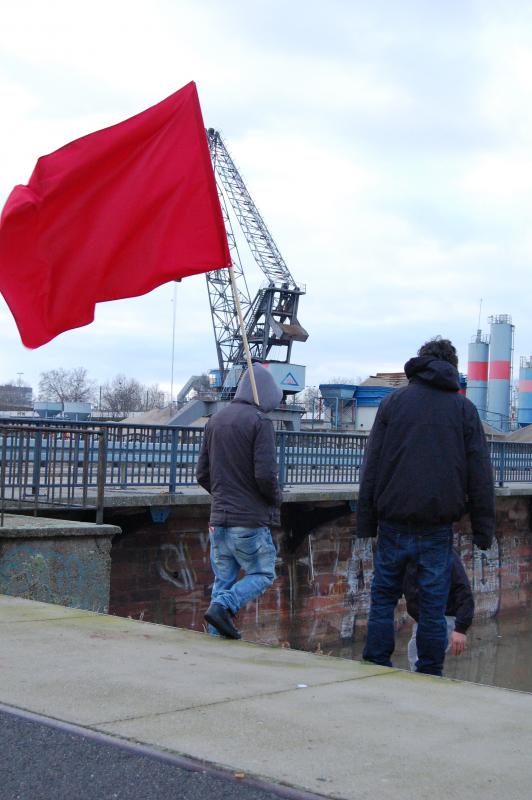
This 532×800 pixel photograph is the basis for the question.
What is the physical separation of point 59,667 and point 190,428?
7.93m

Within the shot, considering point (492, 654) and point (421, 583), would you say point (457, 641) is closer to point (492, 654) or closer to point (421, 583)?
point (421, 583)

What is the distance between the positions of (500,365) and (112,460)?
2353 inches

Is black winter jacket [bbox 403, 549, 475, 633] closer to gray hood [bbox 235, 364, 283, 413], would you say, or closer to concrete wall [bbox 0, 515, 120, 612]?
gray hood [bbox 235, 364, 283, 413]

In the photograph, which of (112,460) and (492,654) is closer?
(112,460)

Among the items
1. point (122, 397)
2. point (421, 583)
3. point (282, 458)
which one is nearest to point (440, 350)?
point (421, 583)

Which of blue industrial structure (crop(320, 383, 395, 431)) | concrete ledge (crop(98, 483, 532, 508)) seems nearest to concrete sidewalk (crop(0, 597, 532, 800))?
concrete ledge (crop(98, 483, 532, 508))

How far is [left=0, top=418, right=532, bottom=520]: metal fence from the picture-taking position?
9.50 meters

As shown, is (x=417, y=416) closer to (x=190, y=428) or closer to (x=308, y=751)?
(x=308, y=751)

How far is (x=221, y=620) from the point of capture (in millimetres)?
6102

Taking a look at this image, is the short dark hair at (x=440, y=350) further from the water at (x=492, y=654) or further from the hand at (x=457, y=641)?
the water at (x=492, y=654)

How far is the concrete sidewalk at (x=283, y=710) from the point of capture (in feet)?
11.1

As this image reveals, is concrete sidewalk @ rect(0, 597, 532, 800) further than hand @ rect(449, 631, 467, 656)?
No

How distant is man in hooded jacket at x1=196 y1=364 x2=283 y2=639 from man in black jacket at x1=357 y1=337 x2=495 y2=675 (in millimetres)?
1141

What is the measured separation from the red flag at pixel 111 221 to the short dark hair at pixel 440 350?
7.00 ft
